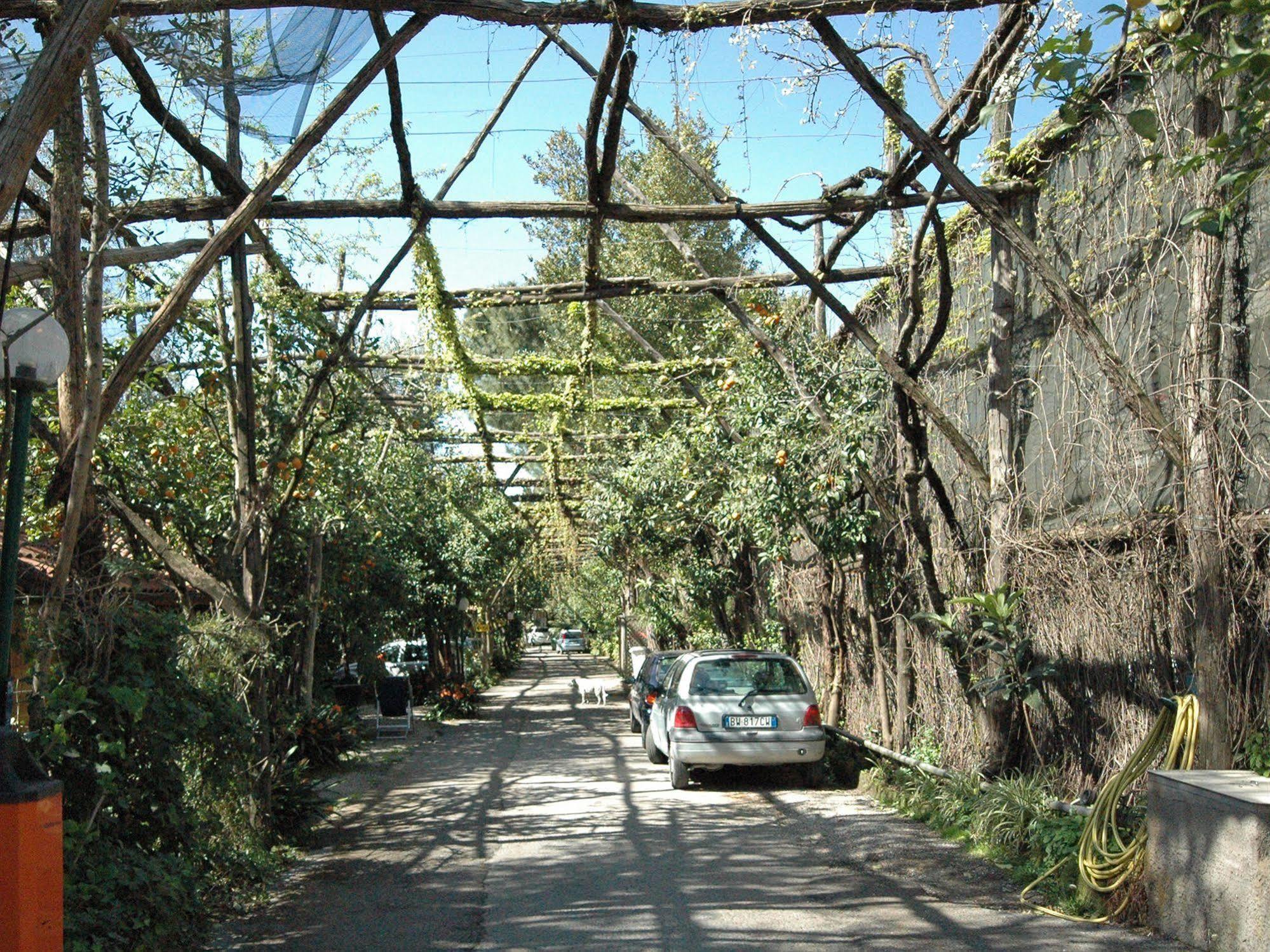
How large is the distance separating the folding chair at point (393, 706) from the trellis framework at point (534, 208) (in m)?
8.94

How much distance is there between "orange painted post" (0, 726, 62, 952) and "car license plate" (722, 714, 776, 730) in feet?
30.2

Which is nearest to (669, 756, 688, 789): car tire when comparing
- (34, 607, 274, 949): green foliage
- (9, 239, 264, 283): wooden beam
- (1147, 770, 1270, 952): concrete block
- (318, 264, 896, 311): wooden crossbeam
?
(318, 264, 896, 311): wooden crossbeam

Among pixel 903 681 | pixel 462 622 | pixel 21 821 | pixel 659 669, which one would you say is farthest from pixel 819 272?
pixel 462 622

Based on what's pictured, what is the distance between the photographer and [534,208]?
1055 cm

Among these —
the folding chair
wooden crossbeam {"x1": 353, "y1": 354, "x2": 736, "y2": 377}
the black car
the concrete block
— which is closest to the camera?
the concrete block

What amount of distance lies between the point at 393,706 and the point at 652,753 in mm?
7215

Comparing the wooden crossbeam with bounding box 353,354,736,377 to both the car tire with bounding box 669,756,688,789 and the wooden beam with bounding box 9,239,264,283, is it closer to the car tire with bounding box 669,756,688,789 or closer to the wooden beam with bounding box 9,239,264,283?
the car tire with bounding box 669,756,688,789

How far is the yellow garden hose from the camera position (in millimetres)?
6754

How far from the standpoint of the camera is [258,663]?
9586 millimetres

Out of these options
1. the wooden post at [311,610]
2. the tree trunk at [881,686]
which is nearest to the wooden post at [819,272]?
the tree trunk at [881,686]

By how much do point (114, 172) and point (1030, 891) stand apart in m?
7.45

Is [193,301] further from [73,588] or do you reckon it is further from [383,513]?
[383,513]

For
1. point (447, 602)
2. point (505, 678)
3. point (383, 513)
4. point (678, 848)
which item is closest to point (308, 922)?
point (678, 848)

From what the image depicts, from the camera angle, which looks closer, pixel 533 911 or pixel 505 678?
pixel 533 911
